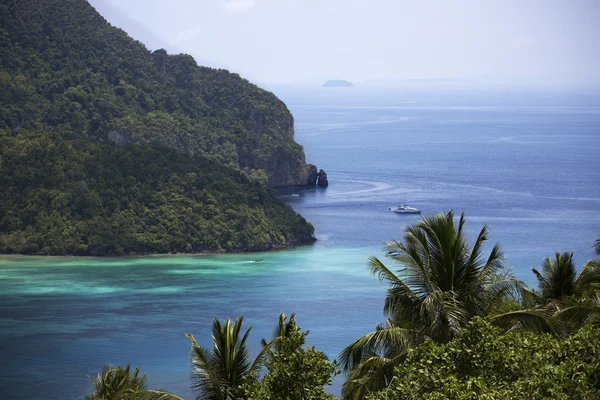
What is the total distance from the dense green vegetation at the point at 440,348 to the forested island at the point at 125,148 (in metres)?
44.0

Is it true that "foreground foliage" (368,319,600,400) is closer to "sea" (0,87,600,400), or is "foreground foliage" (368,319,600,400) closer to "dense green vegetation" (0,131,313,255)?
"sea" (0,87,600,400)

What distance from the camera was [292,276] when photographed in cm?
5259

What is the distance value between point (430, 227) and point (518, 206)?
6046cm

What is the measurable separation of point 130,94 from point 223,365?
224 feet

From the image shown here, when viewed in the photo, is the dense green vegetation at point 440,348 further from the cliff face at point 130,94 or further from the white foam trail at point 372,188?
the white foam trail at point 372,188

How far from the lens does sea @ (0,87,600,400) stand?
126 ft

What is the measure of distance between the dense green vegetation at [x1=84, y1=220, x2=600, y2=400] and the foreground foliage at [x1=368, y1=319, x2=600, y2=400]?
0.5 inches

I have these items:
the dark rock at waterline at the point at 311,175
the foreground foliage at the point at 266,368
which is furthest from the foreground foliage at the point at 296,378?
the dark rock at waterline at the point at 311,175

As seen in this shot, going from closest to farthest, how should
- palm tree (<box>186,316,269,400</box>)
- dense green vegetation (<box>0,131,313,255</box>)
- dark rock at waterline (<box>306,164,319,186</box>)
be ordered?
palm tree (<box>186,316,269,400</box>) → dense green vegetation (<box>0,131,313,255</box>) → dark rock at waterline (<box>306,164,319,186</box>)

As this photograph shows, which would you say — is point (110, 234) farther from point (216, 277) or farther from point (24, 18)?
point (24, 18)

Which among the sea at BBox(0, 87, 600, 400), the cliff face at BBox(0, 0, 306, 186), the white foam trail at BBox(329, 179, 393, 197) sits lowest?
the sea at BBox(0, 87, 600, 400)

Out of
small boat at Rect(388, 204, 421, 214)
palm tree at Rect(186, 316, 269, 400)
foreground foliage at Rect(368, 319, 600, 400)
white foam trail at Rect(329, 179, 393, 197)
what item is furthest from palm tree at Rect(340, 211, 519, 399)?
white foam trail at Rect(329, 179, 393, 197)

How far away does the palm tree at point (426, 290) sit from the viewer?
1503 centimetres

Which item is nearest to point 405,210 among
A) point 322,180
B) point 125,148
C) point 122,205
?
point 322,180
